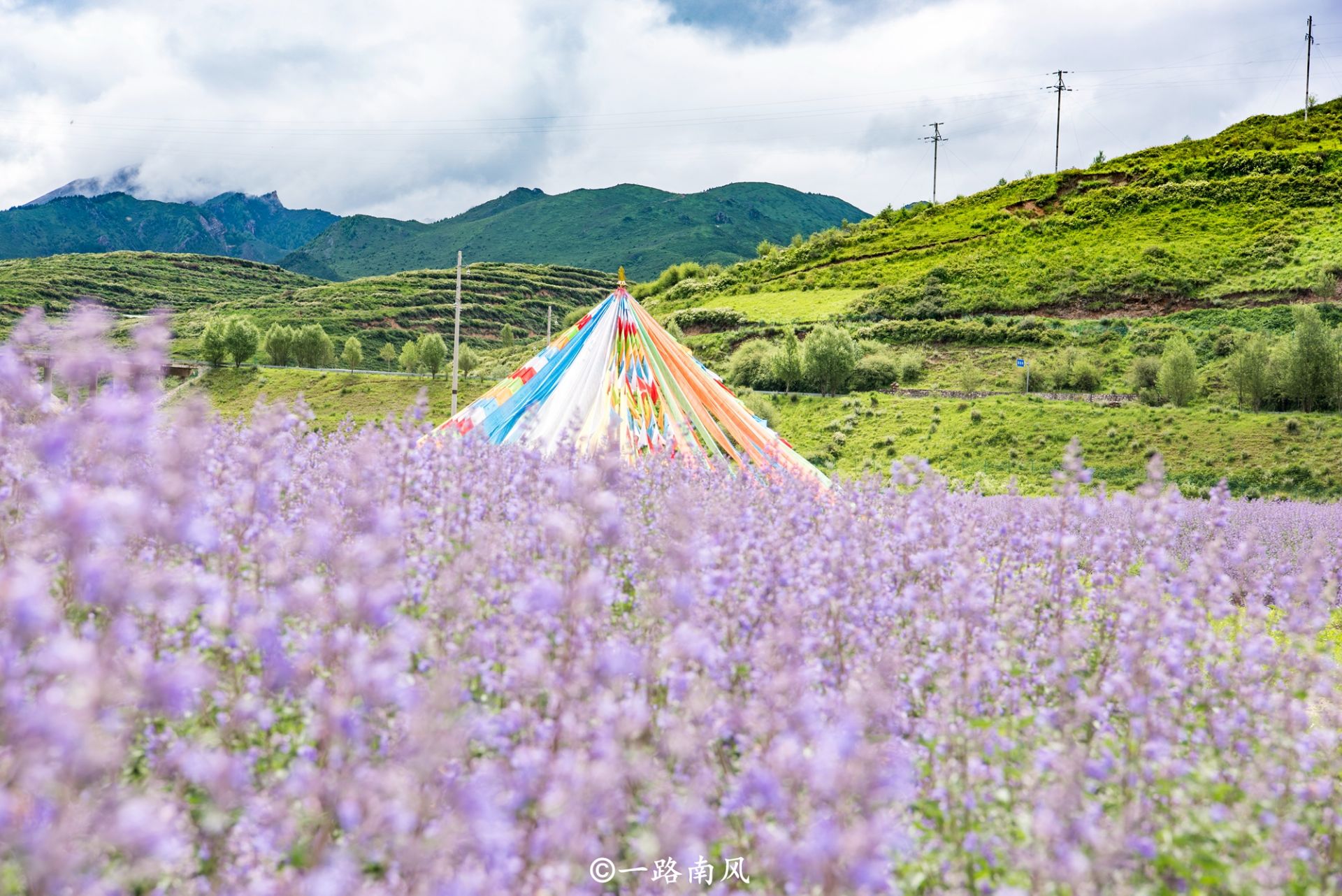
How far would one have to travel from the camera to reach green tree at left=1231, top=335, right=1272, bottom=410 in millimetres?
36500

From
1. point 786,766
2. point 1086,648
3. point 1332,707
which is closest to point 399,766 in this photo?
point 786,766

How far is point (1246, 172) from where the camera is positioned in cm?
6962

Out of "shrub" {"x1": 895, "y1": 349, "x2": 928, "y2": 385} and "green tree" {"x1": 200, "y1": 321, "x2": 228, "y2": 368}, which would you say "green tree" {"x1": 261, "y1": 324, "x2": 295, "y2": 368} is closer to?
"green tree" {"x1": 200, "y1": 321, "x2": 228, "y2": 368}

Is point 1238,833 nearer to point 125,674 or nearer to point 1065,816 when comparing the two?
point 1065,816

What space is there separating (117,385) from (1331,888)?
18.4ft

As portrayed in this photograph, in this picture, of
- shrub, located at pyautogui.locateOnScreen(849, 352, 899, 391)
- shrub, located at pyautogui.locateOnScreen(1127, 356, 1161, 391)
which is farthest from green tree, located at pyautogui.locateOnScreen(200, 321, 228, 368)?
shrub, located at pyautogui.locateOnScreen(1127, 356, 1161, 391)

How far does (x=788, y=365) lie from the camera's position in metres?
46.8

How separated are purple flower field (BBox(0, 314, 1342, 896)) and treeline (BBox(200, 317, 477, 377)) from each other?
203 feet

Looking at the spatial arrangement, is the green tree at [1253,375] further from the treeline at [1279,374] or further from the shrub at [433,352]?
the shrub at [433,352]

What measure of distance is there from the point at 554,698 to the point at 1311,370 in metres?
41.4

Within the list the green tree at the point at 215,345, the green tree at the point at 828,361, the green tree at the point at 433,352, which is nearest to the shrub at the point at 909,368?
the green tree at the point at 828,361

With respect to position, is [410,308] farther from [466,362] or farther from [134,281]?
[134,281]

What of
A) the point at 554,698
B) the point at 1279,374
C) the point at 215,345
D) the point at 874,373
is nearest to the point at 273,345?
the point at 215,345

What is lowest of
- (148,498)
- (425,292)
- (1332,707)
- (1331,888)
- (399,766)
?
(1331,888)
